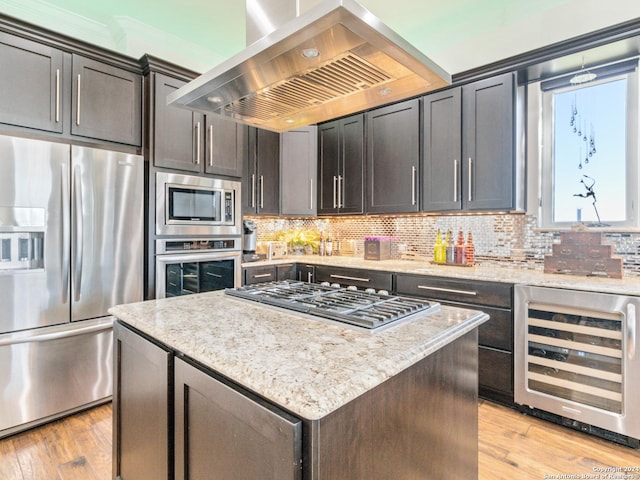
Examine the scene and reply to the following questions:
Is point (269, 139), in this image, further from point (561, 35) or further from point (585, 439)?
point (585, 439)

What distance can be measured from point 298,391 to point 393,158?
2865 millimetres

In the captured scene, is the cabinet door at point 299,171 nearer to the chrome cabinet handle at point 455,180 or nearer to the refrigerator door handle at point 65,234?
the chrome cabinet handle at point 455,180

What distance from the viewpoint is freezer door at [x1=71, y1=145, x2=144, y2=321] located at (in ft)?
7.61

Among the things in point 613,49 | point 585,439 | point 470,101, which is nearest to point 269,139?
point 470,101

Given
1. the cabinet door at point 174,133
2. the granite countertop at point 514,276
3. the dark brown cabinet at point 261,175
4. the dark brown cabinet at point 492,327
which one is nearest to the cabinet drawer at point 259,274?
the granite countertop at point 514,276

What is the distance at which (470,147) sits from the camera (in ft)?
9.30

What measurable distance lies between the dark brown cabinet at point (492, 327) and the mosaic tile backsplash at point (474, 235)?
0.67 meters

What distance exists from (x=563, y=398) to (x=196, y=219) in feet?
9.22

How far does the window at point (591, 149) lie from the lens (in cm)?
249

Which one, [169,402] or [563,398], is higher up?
[169,402]

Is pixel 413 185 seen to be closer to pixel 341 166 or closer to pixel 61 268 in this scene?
pixel 341 166

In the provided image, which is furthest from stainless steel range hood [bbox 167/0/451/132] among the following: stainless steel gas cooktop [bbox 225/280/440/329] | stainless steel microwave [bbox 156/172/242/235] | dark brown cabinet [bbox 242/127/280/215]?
dark brown cabinet [bbox 242/127/280/215]

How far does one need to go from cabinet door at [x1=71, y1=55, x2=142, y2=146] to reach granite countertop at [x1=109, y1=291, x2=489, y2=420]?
1589 mm

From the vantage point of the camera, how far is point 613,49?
2.35m
